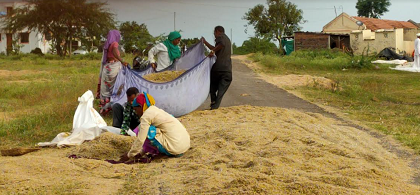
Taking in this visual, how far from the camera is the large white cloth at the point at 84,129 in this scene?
6.53 m

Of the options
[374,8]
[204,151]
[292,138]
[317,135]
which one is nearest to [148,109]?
[204,151]

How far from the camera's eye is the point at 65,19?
35.6 meters

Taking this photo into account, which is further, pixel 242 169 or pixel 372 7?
pixel 372 7

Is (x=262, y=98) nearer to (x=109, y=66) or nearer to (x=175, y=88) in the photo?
(x=175, y=88)

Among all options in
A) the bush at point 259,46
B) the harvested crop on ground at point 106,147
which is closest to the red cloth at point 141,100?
the harvested crop on ground at point 106,147

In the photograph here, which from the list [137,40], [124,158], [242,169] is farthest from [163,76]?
[137,40]

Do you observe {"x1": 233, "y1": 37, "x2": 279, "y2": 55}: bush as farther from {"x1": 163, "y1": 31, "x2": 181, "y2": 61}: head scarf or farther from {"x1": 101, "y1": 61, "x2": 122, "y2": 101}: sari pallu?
{"x1": 101, "y1": 61, "x2": 122, "y2": 101}: sari pallu

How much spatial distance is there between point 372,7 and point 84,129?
2564 inches

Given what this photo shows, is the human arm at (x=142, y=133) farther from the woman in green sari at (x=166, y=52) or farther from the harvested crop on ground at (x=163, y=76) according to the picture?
the woman in green sari at (x=166, y=52)

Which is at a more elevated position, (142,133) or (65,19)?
(65,19)

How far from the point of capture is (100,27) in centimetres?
3672

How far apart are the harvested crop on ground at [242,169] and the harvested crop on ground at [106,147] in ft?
0.85

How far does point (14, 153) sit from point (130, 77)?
7.90 feet

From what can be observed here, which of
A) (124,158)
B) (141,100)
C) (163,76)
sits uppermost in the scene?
(163,76)
